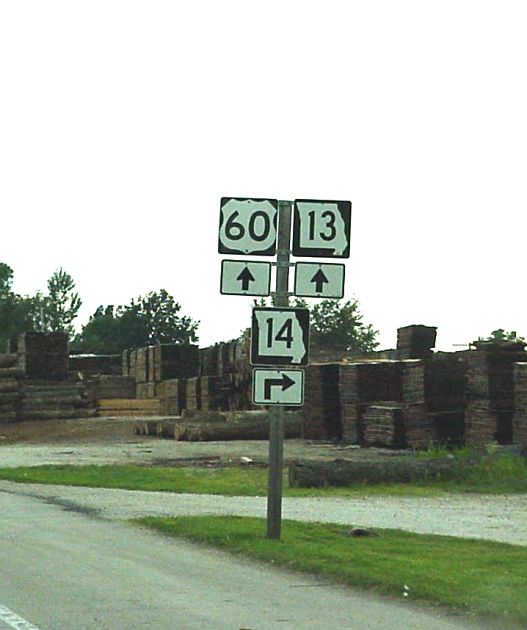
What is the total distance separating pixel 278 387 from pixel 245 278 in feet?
3.97

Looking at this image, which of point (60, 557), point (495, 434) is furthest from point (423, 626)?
point (495, 434)

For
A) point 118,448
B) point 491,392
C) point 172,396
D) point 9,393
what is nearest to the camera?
point 491,392

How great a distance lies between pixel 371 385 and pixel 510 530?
17.4m

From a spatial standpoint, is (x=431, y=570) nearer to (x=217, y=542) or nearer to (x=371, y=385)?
(x=217, y=542)

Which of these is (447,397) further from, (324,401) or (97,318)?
(97,318)

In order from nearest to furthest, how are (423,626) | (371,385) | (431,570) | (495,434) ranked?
(423,626)
(431,570)
(495,434)
(371,385)

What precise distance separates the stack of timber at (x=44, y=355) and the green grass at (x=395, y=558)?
30.5 m

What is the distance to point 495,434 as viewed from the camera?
29.1 meters

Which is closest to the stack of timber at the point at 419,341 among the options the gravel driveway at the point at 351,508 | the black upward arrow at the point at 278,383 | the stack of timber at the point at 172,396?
the stack of timber at the point at 172,396

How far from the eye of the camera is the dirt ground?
31.3 metres

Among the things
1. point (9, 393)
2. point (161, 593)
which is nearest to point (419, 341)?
point (9, 393)

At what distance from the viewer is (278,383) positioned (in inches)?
572

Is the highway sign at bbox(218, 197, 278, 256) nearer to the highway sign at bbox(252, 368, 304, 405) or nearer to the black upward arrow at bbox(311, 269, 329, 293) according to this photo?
the black upward arrow at bbox(311, 269, 329, 293)

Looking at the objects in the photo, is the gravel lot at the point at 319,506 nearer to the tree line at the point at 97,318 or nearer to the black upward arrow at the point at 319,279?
the black upward arrow at the point at 319,279
